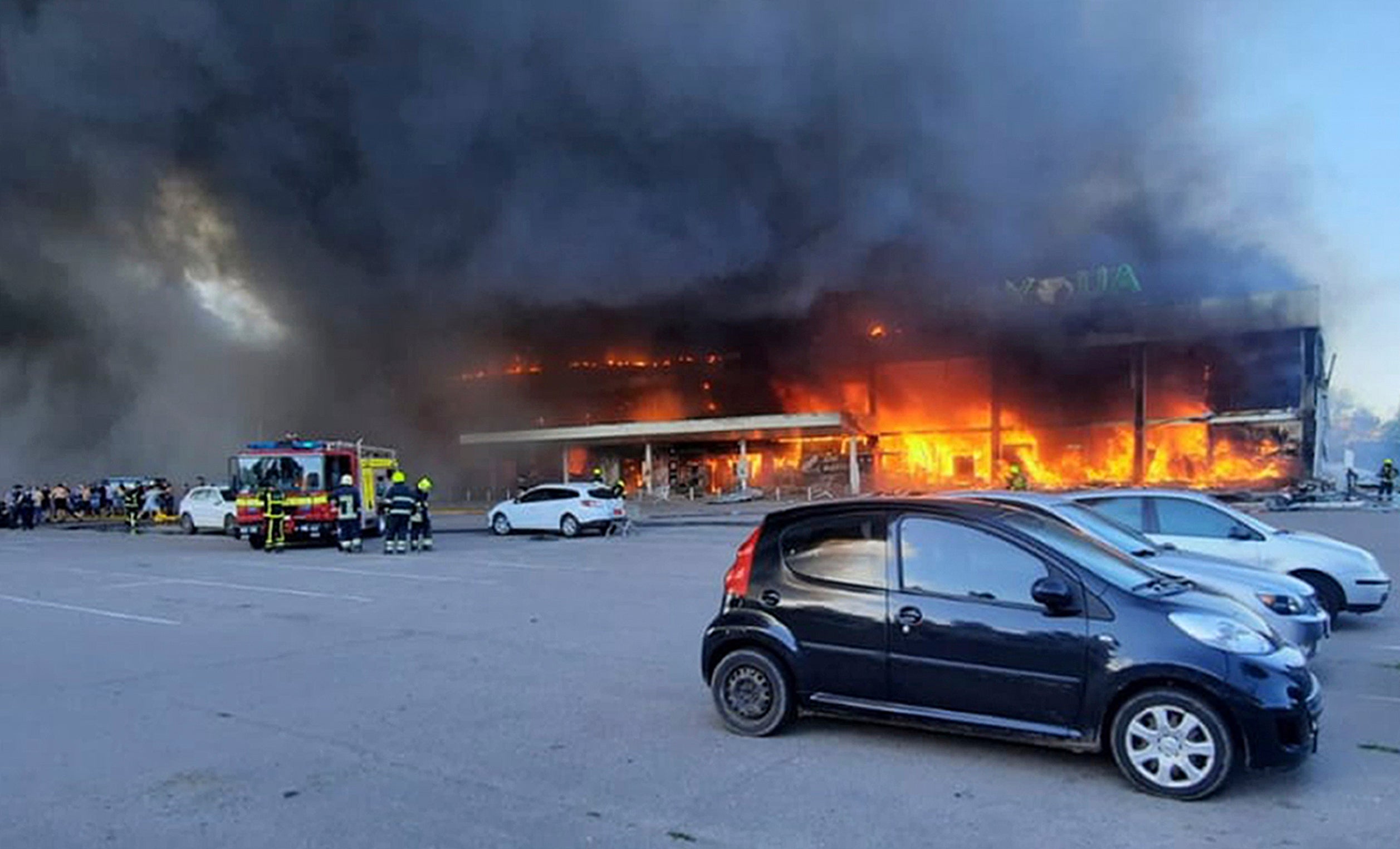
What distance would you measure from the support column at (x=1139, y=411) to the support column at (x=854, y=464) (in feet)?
41.6

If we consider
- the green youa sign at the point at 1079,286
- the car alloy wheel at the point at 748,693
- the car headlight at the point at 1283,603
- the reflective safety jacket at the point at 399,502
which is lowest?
the car alloy wheel at the point at 748,693

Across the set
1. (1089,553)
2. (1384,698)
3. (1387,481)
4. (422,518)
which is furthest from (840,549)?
(1387,481)

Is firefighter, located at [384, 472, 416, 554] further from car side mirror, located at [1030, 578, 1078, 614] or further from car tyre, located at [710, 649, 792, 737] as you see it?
car side mirror, located at [1030, 578, 1078, 614]

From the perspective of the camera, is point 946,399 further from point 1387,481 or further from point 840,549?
point 840,549

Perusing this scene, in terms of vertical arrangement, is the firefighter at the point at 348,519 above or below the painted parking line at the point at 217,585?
above

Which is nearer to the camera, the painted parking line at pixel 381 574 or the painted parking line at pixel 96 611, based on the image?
the painted parking line at pixel 96 611

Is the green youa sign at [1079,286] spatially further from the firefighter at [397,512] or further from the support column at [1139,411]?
the firefighter at [397,512]

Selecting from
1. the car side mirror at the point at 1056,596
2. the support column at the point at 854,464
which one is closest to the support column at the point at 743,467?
the support column at the point at 854,464

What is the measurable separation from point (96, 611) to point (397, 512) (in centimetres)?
690

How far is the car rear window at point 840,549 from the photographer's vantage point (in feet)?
15.8

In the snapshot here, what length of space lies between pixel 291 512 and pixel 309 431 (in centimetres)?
2959

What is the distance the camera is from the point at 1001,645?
4332 millimetres

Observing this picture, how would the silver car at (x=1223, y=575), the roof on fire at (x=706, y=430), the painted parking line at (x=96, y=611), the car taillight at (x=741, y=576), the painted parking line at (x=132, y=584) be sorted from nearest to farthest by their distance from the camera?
1. the car taillight at (x=741, y=576)
2. the silver car at (x=1223, y=575)
3. the painted parking line at (x=96, y=611)
4. the painted parking line at (x=132, y=584)
5. the roof on fire at (x=706, y=430)

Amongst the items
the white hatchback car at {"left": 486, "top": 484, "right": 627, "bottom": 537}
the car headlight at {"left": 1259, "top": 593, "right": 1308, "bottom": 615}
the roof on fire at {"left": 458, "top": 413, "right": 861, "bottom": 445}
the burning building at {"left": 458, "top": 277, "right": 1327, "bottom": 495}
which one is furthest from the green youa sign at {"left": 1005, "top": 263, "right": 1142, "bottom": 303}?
the car headlight at {"left": 1259, "top": 593, "right": 1308, "bottom": 615}
